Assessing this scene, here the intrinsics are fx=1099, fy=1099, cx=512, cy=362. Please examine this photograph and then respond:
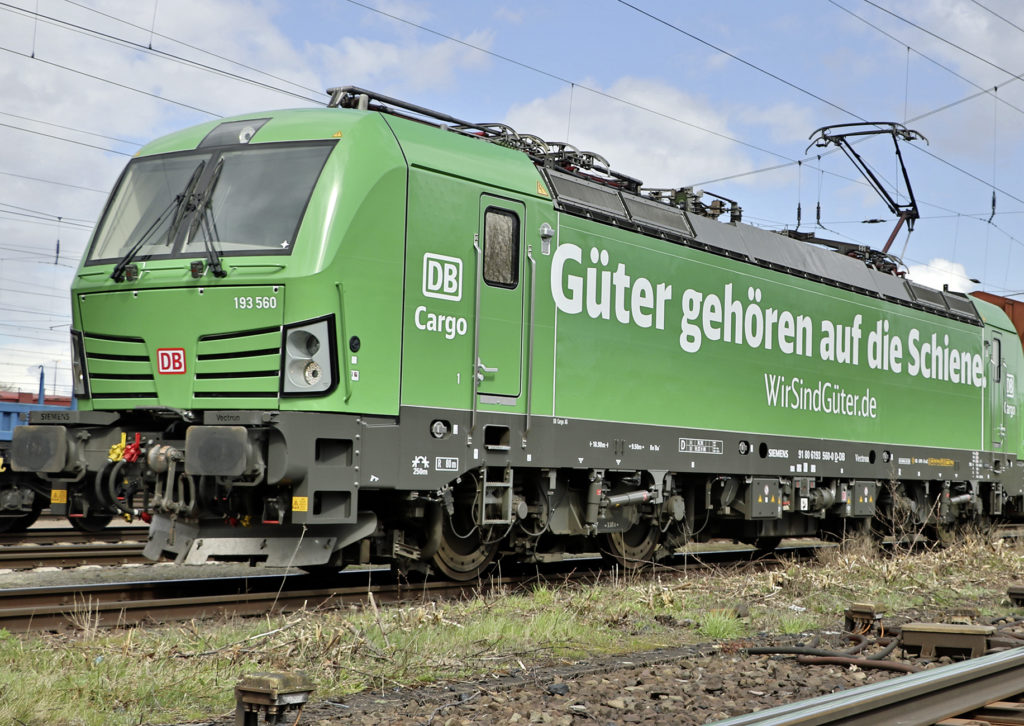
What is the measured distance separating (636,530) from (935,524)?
675cm

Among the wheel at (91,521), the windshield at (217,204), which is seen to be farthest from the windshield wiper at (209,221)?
the wheel at (91,521)

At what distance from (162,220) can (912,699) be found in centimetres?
659

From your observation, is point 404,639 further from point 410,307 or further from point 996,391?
point 996,391

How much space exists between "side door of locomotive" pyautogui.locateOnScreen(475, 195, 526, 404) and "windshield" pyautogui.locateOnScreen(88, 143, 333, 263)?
169 cm

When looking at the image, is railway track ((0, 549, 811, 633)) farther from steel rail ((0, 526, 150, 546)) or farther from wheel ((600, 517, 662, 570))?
steel rail ((0, 526, 150, 546))

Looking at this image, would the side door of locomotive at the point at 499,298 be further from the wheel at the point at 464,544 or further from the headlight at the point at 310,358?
the headlight at the point at 310,358

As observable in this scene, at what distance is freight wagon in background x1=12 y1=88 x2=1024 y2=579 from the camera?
27.0 ft

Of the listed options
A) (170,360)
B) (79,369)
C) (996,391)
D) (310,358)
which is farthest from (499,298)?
(996,391)

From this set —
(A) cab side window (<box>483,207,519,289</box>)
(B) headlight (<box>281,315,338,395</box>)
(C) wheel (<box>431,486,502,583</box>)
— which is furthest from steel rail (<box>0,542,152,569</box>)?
(A) cab side window (<box>483,207,519,289</box>)

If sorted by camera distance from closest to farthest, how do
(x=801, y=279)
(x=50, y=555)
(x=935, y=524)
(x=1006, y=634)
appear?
1. (x=1006, y=634)
2. (x=50, y=555)
3. (x=801, y=279)
4. (x=935, y=524)

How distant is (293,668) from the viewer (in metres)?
Result: 6.04

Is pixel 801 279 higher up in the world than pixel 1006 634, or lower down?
higher up

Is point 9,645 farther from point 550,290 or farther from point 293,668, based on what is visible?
point 550,290

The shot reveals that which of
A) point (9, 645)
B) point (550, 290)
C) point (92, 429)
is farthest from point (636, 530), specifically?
point (9, 645)
